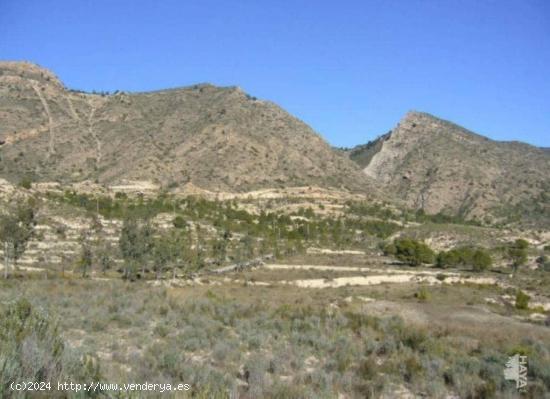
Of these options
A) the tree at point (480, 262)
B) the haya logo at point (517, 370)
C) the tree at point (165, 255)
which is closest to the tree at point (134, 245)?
the tree at point (165, 255)

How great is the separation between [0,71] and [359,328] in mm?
154774

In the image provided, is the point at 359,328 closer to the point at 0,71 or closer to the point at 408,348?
the point at 408,348

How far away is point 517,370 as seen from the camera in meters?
12.6

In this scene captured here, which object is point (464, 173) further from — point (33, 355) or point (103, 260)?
point (33, 355)

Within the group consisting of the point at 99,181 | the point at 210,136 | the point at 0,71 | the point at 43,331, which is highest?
the point at 0,71

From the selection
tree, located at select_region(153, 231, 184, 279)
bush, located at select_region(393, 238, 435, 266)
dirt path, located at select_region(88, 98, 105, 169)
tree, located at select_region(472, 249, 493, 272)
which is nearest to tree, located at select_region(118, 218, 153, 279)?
tree, located at select_region(153, 231, 184, 279)

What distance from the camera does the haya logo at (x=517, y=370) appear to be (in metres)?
11.8

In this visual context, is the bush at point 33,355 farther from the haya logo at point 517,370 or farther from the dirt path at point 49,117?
the dirt path at point 49,117

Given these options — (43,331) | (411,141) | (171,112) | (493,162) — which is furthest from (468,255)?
(411,141)

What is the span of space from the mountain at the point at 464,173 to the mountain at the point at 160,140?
3064cm

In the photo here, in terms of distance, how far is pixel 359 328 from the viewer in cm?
1786

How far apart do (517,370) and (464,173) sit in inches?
6087

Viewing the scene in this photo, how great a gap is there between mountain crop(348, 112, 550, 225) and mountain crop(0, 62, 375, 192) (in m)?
30.6

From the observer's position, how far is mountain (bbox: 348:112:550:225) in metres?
143
